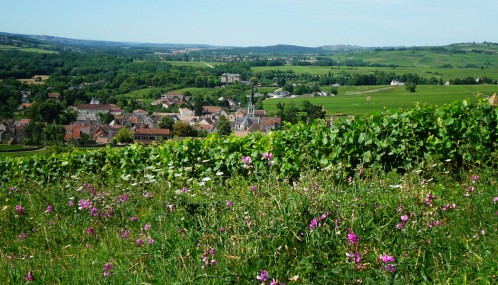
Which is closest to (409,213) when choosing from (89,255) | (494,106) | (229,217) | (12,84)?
(229,217)

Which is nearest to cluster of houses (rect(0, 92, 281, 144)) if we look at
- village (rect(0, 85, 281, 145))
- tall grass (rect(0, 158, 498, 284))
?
village (rect(0, 85, 281, 145))

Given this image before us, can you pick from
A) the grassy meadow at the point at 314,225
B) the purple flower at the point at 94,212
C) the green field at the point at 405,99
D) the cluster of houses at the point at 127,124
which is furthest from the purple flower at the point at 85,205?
the cluster of houses at the point at 127,124

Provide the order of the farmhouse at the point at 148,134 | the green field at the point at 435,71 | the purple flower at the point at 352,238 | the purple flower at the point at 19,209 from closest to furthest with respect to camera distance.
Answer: the purple flower at the point at 352,238 → the purple flower at the point at 19,209 → the farmhouse at the point at 148,134 → the green field at the point at 435,71

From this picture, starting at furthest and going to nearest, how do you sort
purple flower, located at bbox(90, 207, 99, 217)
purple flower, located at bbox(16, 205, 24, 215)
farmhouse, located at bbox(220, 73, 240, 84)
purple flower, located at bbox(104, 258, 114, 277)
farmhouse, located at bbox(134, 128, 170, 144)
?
1. farmhouse, located at bbox(220, 73, 240, 84)
2. farmhouse, located at bbox(134, 128, 170, 144)
3. purple flower, located at bbox(16, 205, 24, 215)
4. purple flower, located at bbox(90, 207, 99, 217)
5. purple flower, located at bbox(104, 258, 114, 277)

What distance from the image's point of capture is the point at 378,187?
5.06 m

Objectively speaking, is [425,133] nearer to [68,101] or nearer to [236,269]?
[236,269]

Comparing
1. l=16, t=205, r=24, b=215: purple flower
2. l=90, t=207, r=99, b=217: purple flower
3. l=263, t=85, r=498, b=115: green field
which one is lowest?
l=263, t=85, r=498, b=115: green field

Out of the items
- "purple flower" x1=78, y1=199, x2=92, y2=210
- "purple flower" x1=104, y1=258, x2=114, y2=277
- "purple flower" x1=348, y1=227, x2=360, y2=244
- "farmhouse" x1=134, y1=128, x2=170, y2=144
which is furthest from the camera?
"farmhouse" x1=134, y1=128, x2=170, y2=144

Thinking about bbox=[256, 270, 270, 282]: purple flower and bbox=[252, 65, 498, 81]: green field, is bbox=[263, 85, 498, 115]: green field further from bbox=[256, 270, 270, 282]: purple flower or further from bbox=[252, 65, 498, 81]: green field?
bbox=[256, 270, 270, 282]: purple flower

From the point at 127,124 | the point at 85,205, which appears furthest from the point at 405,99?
the point at 85,205

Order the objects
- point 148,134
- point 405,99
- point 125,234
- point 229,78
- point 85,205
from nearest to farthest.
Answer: point 125,234 → point 85,205 → point 405,99 → point 148,134 → point 229,78

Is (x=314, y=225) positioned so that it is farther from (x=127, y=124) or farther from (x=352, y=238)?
(x=127, y=124)

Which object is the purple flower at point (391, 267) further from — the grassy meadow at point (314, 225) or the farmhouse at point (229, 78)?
the farmhouse at point (229, 78)

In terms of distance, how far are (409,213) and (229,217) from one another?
1.41 meters
